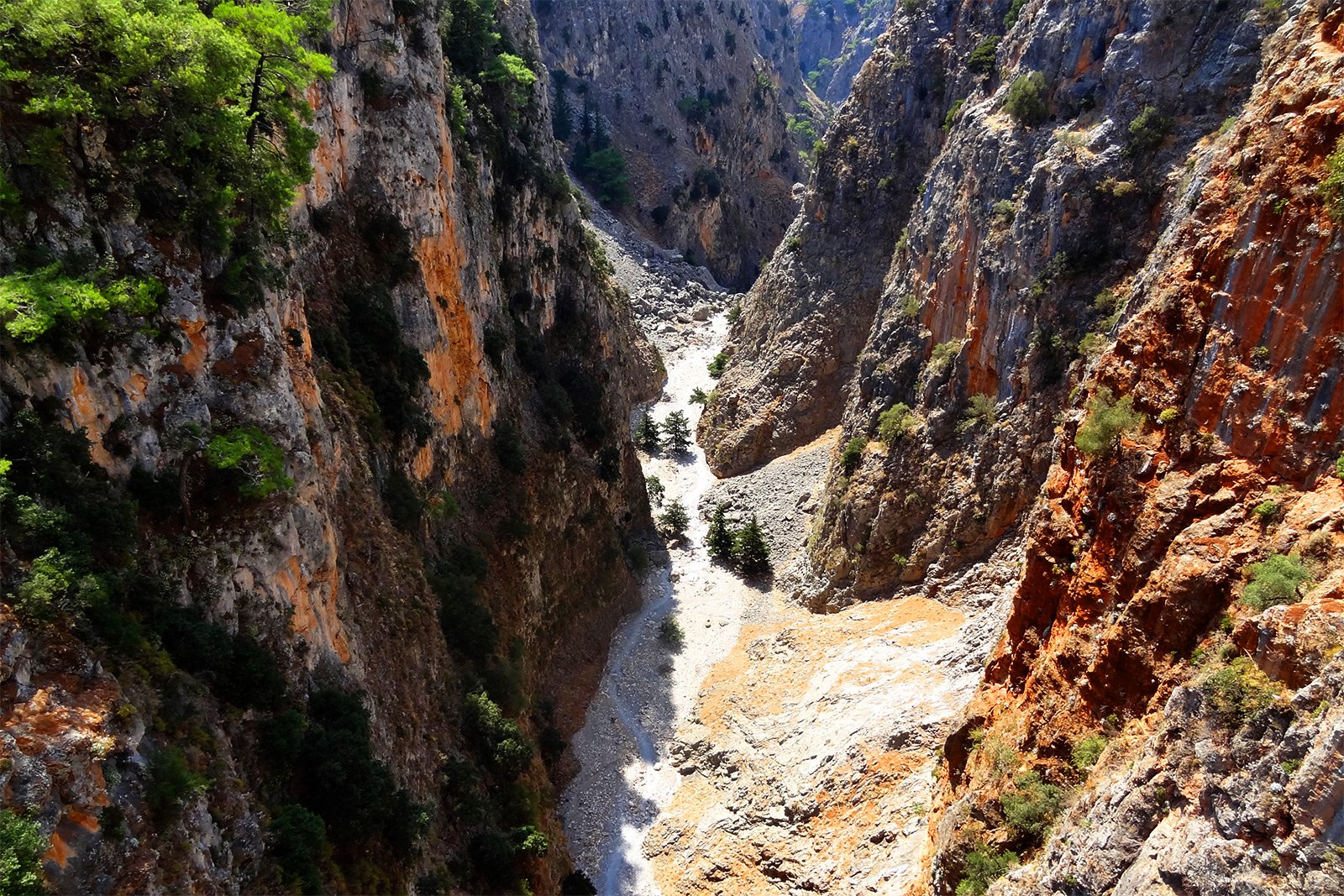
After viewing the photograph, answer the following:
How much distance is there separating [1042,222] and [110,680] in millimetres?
40133

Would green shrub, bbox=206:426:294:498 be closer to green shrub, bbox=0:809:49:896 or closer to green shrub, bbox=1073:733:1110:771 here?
green shrub, bbox=0:809:49:896

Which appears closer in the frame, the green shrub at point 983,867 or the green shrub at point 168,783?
the green shrub at point 168,783

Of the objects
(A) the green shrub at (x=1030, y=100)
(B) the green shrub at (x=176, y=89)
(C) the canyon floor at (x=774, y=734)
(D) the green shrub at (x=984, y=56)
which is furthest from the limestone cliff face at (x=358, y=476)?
(D) the green shrub at (x=984, y=56)

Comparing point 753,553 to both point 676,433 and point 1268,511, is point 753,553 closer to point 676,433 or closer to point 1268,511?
point 676,433

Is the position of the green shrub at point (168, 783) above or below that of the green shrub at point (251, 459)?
below

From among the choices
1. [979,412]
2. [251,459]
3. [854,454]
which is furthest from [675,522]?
[251,459]

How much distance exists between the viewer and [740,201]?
382 ft

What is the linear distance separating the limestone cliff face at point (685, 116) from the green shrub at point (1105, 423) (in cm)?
9181

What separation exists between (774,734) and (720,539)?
2009cm

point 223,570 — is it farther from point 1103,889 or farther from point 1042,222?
point 1042,222

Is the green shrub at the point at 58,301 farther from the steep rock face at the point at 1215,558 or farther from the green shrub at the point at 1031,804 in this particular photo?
the green shrub at the point at 1031,804

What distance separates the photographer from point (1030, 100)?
40531 mm

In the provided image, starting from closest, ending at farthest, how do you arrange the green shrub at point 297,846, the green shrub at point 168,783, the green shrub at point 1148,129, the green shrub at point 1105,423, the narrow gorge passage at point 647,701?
the green shrub at point 168,783, the green shrub at point 297,846, the green shrub at point 1105,423, the narrow gorge passage at point 647,701, the green shrub at point 1148,129

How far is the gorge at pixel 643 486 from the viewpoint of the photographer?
14.1 metres
